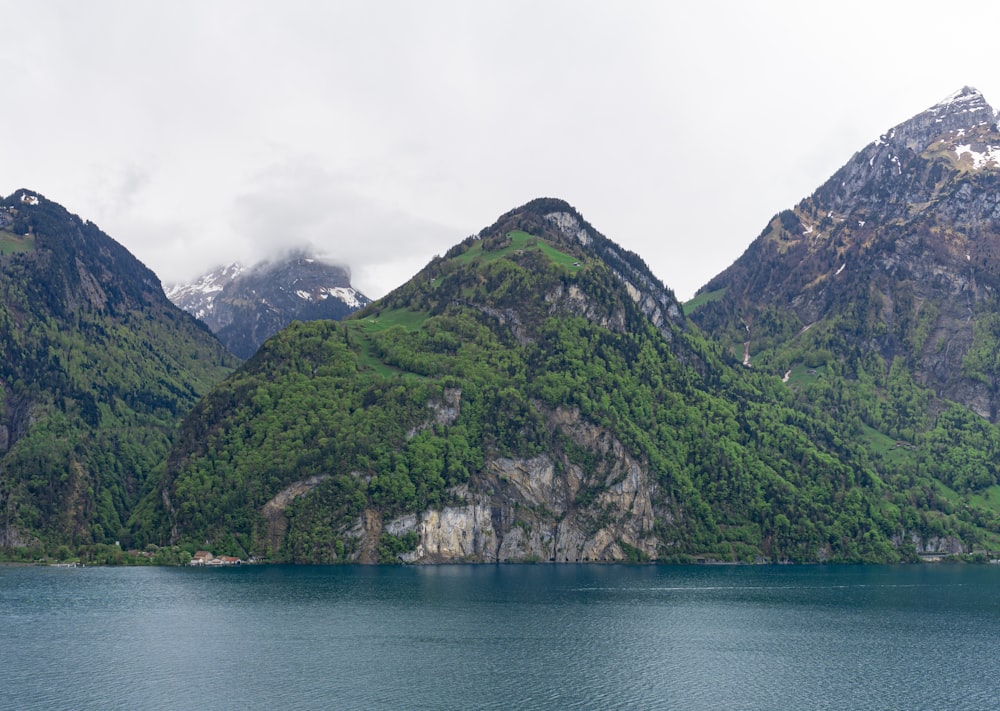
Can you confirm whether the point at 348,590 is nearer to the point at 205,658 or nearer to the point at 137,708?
the point at 205,658

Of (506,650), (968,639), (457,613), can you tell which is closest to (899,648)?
(968,639)

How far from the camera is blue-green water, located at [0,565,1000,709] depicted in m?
103

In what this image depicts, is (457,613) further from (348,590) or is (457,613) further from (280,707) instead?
(280,707)

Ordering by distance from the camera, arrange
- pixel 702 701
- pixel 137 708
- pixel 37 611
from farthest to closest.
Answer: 1. pixel 37 611
2. pixel 702 701
3. pixel 137 708

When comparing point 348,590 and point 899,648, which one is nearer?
point 899,648

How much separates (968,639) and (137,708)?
11573cm

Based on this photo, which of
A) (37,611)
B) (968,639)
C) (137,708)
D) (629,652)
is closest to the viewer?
(137,708)

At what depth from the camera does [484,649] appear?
127438 millimetres

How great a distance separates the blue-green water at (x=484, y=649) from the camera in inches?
4070

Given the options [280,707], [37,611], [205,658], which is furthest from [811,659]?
[37,611]

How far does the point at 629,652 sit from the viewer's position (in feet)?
419

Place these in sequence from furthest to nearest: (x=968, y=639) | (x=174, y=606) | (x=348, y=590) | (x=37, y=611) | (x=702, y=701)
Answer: (x=348, y=590) → (x=174, y=606) → (x=37, y=611) → (x=968, y=639) → (x=702, y=701)

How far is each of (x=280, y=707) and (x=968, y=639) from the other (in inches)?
4015

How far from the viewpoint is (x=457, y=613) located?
15712cm
